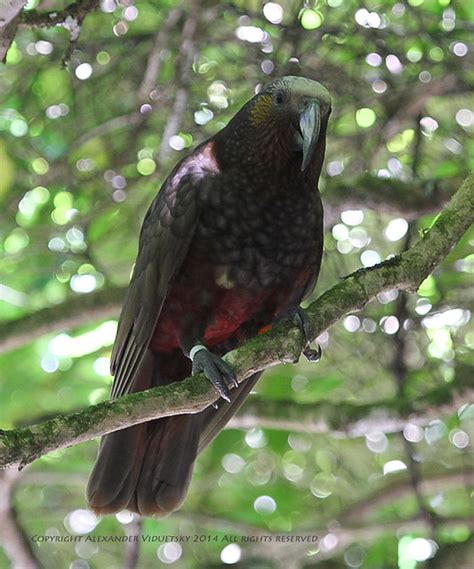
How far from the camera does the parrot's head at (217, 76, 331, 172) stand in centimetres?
297

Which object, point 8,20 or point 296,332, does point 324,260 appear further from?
point 8,20

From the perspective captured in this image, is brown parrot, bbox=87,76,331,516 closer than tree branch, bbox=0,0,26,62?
No

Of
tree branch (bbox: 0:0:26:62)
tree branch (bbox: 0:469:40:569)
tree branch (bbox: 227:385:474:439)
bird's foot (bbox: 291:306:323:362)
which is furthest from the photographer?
tree branch (bbox: 0:469:40:569)

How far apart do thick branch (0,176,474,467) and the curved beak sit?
0.41m

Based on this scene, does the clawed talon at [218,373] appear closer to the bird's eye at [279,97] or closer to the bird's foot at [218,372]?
the bird's foot at [218,372]

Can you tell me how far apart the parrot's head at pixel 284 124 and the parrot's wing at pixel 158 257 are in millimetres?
163

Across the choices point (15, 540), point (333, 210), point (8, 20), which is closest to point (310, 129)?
point (8, 20)

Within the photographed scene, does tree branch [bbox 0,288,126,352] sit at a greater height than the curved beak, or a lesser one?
lesser

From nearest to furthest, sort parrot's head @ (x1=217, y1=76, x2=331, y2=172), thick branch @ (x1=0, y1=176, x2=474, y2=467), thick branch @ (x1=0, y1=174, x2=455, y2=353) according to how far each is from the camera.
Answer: thick branch @ (x1=0, y1=176, x2=474, y2=467) → parrot's head @ (x1=217, y1=76, x2=331, y2=172) → thick branch @ (x1=0, y1=174, x2=455, y2=353)

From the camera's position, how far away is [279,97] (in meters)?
3.09

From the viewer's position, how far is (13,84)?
14.9 ft

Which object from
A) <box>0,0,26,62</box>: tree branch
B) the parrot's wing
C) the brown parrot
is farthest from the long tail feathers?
<box>0,0,26,62</box>: tree branch

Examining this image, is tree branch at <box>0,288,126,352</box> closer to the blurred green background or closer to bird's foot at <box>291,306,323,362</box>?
the blurred green background

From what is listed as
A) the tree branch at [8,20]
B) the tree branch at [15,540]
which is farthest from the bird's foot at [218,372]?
the tree branch at [15,540]
